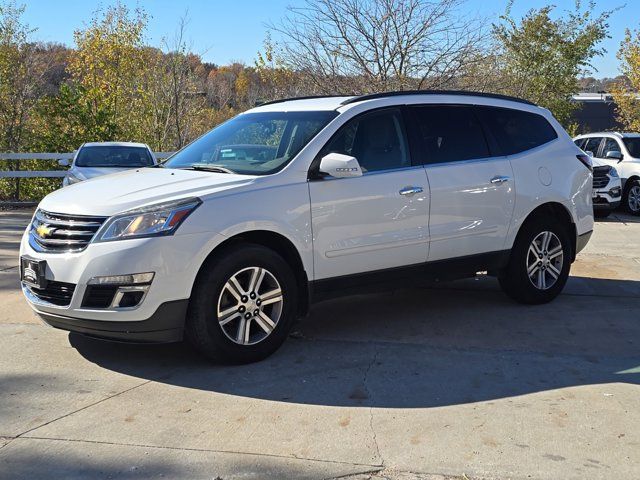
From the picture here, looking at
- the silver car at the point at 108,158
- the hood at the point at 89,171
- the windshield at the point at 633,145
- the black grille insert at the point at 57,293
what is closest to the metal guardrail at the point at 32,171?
the silver car at the point at 108,158

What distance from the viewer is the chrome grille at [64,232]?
15.2 feet

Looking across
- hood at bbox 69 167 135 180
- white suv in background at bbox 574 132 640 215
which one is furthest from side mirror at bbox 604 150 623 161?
hood at bbox 69 167 135 180

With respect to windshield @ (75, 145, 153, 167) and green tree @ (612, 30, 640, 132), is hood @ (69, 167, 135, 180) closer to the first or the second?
windshield @ (75, 145, 153, 167)

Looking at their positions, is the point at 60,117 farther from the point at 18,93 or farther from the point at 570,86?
the point at 570,86

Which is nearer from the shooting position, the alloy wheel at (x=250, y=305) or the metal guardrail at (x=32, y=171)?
the alloy wheel at (x=250, y=305)

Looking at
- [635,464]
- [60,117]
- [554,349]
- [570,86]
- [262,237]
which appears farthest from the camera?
[570,86]

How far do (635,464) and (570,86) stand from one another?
69.3 feet

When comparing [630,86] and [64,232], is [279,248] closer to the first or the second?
[64,232]

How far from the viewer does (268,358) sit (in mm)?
5121

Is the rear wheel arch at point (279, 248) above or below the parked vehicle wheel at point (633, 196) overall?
above

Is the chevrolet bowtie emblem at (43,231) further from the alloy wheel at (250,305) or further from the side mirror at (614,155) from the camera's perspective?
the side mirror at (614,155)

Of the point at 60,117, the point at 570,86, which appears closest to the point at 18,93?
the point at 60,117

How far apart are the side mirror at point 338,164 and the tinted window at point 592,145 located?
12344mm

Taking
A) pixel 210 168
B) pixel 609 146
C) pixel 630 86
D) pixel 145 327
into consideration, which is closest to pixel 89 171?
pixel 210 168
